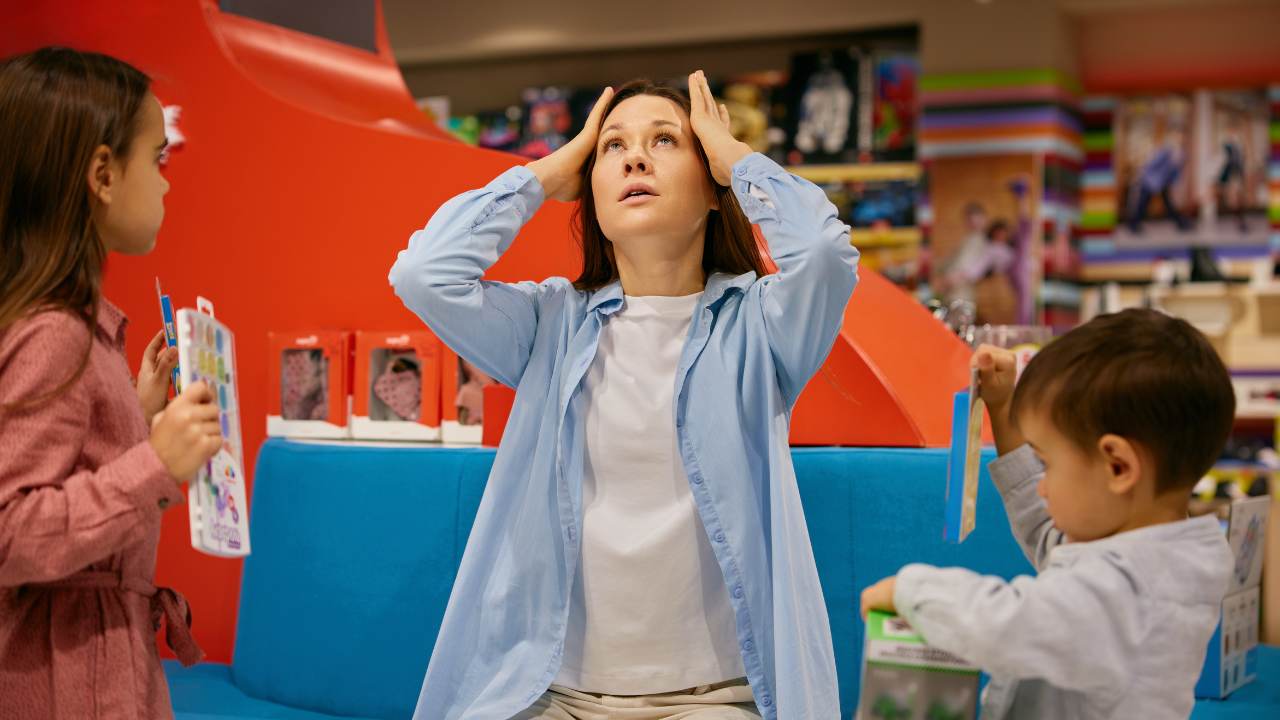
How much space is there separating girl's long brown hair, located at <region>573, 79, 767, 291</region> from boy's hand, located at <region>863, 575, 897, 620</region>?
0.90 metres

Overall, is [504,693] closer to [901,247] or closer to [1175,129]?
[901,247]

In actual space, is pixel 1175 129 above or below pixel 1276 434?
above

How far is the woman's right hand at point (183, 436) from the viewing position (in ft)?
4.34

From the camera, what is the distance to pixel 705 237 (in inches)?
82.3

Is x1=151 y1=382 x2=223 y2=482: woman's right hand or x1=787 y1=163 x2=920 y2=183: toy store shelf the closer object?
x1=151 y1=382 x2=223 y2=482: woman's right hand

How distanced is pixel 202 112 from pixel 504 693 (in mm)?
1854

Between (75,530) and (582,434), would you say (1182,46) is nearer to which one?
(582,434)

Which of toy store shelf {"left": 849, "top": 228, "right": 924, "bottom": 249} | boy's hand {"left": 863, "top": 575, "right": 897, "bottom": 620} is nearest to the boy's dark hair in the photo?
boy's hand {"left": 863, "top": 575, "right": 897, "bottom": 620}

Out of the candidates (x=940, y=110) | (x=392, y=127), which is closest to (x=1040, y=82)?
(x=940, y=110)

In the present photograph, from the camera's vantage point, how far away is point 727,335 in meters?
1.91

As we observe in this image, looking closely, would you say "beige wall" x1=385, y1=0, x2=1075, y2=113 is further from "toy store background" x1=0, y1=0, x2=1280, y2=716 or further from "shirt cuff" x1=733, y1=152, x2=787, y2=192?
"shirt cuff" x1=733, y1=152, x2=787, y2=192

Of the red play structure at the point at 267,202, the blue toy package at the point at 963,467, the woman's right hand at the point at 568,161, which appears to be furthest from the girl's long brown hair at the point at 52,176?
the red play structure at the point at 267,202

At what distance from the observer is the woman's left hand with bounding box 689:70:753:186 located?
192 cm

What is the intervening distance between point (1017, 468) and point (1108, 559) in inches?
10.0
